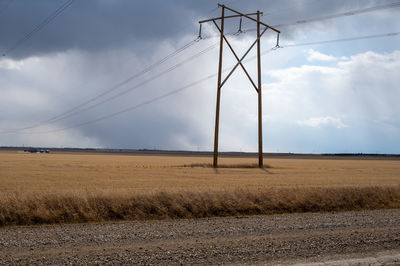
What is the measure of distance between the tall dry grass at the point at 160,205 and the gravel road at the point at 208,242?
125 cm

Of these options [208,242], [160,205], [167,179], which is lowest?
[167,179]

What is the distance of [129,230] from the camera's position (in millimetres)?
10945

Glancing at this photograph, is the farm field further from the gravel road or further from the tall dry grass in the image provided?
the gravel road

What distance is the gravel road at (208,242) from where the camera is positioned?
8.20 meters

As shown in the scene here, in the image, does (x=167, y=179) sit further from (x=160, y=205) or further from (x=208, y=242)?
(x=208, y=242)

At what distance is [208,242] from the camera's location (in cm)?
949

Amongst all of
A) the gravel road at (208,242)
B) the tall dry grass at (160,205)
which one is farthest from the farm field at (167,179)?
the gravel road at (208,242)

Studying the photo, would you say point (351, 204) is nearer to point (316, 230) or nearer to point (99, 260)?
point (316, 230)

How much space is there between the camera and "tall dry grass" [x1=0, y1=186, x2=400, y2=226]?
13102mm

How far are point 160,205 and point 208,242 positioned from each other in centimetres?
550

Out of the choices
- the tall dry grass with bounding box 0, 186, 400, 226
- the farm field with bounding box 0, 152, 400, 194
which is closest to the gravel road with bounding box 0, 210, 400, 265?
the tall dry grass with bounding box 0, 186, 400, 226

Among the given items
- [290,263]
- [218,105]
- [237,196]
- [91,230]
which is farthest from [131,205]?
[218,105]

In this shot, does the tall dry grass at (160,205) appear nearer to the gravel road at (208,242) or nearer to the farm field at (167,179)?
the gravel road at (208,242)

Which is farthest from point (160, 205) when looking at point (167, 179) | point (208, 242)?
point (167, 179)
